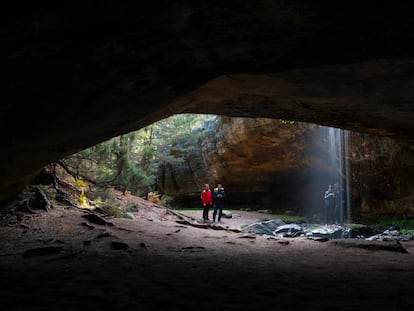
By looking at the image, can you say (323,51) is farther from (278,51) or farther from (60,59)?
(60,59)

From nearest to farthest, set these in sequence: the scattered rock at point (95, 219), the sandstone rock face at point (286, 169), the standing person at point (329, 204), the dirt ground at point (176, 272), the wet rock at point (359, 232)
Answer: the dirt ground at point (176, 272) → the scattered rock at point (95, 219) → the wet rock at point (359, 232) → the sandstone rock face at point (286, 169) → the standing person at point (329, 204)

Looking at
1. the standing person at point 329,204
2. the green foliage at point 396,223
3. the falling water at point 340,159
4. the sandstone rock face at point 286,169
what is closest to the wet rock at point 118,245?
the sandstone rock face at point 286,169

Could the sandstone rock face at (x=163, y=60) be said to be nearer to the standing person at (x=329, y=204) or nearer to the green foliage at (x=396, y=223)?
the green foliage at (x=396, y=223)

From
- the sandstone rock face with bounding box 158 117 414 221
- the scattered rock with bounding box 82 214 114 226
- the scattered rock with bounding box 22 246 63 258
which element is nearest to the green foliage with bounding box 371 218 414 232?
the sandstone rock face with bounding box 158 117 414 221

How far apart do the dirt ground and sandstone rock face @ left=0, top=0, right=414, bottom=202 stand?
1749 mm

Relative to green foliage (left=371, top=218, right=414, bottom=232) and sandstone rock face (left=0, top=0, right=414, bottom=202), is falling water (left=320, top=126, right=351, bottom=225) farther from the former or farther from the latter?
sandstone rock face (left=0, top=0, right=414, bottom=202)

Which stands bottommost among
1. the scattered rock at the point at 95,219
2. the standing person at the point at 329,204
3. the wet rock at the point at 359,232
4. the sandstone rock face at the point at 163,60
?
the wet rock at the point at 359,232

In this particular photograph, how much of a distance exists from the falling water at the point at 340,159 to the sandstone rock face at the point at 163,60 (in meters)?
13.1

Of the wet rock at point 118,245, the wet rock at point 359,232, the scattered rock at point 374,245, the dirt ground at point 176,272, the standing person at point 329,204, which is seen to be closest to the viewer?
the dirt ground at point 176,272

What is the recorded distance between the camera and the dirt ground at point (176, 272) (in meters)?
3.21

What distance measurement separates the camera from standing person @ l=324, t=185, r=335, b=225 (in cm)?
1805

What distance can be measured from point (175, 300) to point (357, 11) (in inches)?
145

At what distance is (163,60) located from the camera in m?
4.40

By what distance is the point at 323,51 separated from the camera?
446 centimetres
